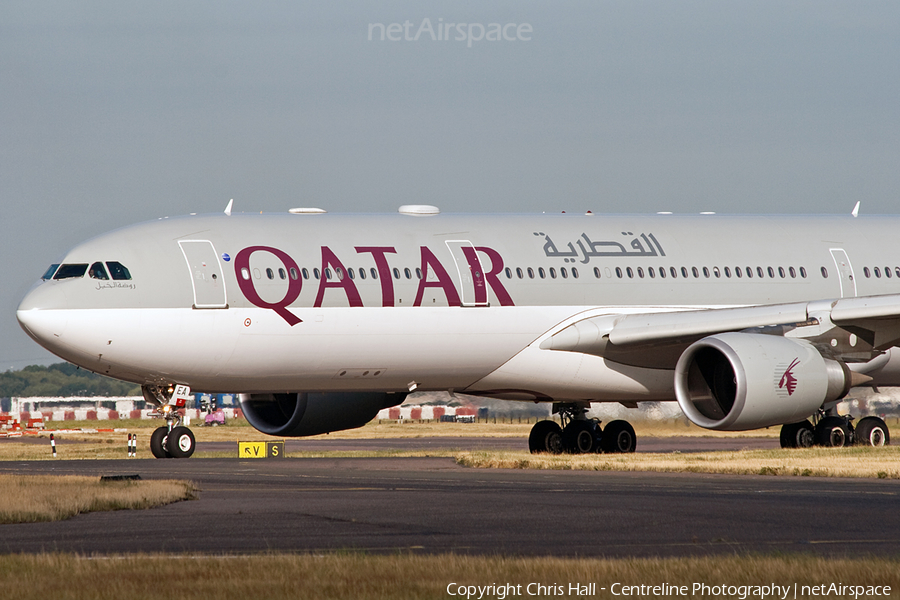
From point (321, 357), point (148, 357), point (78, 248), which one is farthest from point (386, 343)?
point (78, 248)

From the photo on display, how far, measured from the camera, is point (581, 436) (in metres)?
26.8

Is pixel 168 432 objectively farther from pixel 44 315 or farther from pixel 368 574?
pixel 368 574

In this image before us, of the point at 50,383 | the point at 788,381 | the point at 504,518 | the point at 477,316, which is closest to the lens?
the point at 504,518

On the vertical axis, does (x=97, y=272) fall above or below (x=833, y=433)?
above

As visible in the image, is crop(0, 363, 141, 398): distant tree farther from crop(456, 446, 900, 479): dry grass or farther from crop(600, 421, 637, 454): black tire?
crop(456, 446, 900, 479): dry grass

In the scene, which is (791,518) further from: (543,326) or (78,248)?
(78,248)

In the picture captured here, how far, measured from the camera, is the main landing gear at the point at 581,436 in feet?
87.2

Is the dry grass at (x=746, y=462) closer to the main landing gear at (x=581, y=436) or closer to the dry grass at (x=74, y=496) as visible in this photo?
the main landing gear at (x=581, y=436)

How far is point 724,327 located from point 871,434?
5.21m

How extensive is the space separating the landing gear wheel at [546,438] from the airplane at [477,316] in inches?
19.3

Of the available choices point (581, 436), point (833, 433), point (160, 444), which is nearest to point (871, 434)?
point (833, 433)

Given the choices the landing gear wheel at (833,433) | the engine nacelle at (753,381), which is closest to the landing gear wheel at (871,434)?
the landing gear wheel at (833,433)

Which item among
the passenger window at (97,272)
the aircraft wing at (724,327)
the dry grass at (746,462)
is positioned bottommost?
the dry grass at (746,462)

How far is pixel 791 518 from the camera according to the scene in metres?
12.4
